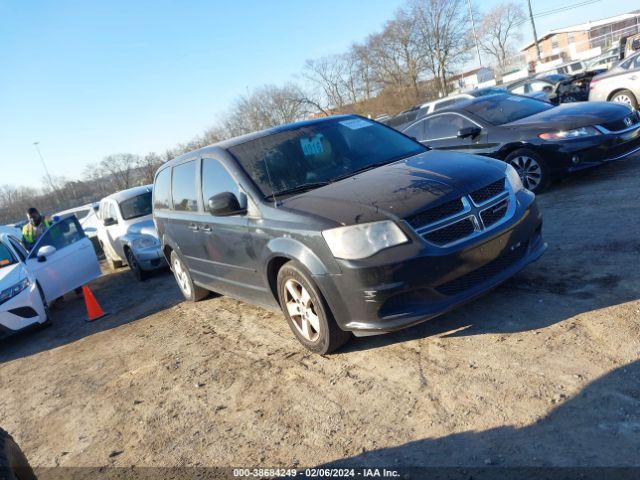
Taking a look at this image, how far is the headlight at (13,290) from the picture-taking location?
22.0 ft

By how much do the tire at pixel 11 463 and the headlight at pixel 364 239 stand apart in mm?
2175

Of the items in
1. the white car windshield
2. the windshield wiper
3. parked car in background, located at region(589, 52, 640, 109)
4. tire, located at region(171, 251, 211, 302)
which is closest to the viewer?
the windshield wiper

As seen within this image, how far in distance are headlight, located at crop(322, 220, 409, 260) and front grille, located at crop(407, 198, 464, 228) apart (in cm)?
13

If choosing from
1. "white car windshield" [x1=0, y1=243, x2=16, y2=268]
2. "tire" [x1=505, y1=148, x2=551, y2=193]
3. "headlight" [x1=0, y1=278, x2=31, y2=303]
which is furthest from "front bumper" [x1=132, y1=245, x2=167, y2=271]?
"tire" [x1=505, y1=148, x2=551, y2=193]

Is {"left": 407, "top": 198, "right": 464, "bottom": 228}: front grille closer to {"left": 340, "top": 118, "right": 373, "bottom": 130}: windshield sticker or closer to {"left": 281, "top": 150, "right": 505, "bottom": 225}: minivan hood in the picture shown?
{"left": 281, "top": 150, "right": 505, "bottom": 225}: minivan hood

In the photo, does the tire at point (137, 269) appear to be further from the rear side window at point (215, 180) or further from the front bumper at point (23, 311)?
the rear side window at point (215, 180)

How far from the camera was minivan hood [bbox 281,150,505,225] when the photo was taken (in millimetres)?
3527

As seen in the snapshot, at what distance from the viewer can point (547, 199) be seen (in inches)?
281

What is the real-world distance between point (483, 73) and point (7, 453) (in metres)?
72.1

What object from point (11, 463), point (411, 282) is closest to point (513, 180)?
point (411, 282)

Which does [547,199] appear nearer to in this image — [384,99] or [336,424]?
[336,424]

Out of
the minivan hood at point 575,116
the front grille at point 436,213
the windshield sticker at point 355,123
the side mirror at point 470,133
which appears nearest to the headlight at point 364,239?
the front grille at point 436,213

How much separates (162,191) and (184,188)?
3.07 ft

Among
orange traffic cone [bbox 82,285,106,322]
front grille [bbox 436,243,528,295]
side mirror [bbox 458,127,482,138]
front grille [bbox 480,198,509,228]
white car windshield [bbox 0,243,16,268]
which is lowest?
orange traffic cone [bbox 82,285,106,322]
